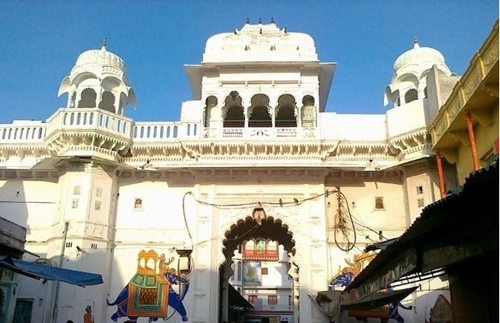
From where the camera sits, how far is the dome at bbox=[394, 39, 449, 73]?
15.8 m

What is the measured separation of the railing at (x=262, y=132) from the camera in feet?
48.0

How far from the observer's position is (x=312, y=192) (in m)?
14.3

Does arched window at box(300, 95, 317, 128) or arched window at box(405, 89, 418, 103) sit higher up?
arched window at box(405, 89, 418, 103)

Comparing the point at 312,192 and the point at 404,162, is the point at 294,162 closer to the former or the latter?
the point at 312,192

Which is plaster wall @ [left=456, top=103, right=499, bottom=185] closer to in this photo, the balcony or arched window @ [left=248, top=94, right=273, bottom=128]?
arched window @ [left=248, top=94, right=273, bottom=128]

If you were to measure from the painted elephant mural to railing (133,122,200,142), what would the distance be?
3.67 m

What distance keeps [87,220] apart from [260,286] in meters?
29.0

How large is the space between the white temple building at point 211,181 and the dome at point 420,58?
0.25 ft


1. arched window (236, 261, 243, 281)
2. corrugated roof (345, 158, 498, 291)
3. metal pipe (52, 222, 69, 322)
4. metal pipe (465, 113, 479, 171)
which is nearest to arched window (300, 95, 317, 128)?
metal pipe (465, 113, 479, 171)

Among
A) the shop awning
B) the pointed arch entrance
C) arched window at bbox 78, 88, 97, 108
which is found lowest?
the shop awning

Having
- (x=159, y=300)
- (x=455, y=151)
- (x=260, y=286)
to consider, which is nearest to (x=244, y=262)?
(x=260, y=286)

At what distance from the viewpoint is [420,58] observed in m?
15.9

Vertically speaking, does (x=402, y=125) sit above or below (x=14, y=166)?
above

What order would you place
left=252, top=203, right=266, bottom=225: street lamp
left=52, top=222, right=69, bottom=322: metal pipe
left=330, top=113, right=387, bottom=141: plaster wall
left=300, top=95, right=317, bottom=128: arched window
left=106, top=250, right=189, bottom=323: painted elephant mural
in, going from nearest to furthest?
left=52, top=222, right=69, bottom=322: metal pipe
left=106, top=250, right=189, bottom=323: painted elephant mural
left=252, top=203, right=266, bottom=225: street lamp
left=330, top=113, right=387, bottom=141: plaster wall
left=300, top=95, right=317, bottom=128: arched window
